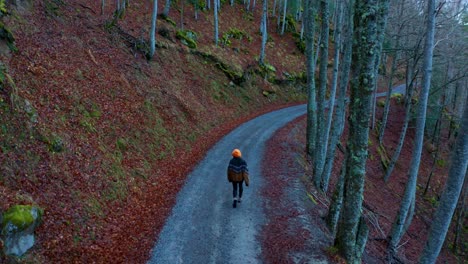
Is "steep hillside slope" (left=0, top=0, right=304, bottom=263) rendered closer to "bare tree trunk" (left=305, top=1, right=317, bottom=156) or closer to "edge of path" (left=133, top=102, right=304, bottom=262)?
"edge of path" (left=133, top=102, right=304, bottom=262)

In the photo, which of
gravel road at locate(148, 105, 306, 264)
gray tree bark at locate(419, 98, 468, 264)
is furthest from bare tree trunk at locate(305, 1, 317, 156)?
gray tree bark at locate(419, 98, 468, 264)

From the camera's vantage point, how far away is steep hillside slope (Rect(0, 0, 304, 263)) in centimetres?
846

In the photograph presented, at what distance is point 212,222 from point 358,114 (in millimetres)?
5581

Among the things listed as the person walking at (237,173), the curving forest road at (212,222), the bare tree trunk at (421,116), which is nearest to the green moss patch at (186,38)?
the curving forest road at (212,222)

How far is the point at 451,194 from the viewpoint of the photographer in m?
6.53

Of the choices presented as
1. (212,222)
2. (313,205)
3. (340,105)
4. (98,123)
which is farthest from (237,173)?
(98,123)

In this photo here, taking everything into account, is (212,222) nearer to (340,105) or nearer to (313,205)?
(313,205)

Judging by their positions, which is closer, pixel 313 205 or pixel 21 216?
pixel 21 216

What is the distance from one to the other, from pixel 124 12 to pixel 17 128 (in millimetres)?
19139

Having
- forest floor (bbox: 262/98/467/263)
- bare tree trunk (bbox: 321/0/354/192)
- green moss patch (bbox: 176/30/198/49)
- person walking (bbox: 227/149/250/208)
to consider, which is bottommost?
forest floor (bbox: 262/98/467/263)

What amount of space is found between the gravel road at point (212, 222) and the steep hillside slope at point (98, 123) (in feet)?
1.72

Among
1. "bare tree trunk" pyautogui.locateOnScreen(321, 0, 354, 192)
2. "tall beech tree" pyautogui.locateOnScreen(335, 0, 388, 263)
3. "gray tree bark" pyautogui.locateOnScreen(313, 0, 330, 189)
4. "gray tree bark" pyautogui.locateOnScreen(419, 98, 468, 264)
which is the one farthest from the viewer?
"gray tree bark" pyautogui.locateOnScreen(313, 0, 330, 189)

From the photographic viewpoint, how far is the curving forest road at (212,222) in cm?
844

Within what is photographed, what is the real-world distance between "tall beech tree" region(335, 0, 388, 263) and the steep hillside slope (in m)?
5.30
